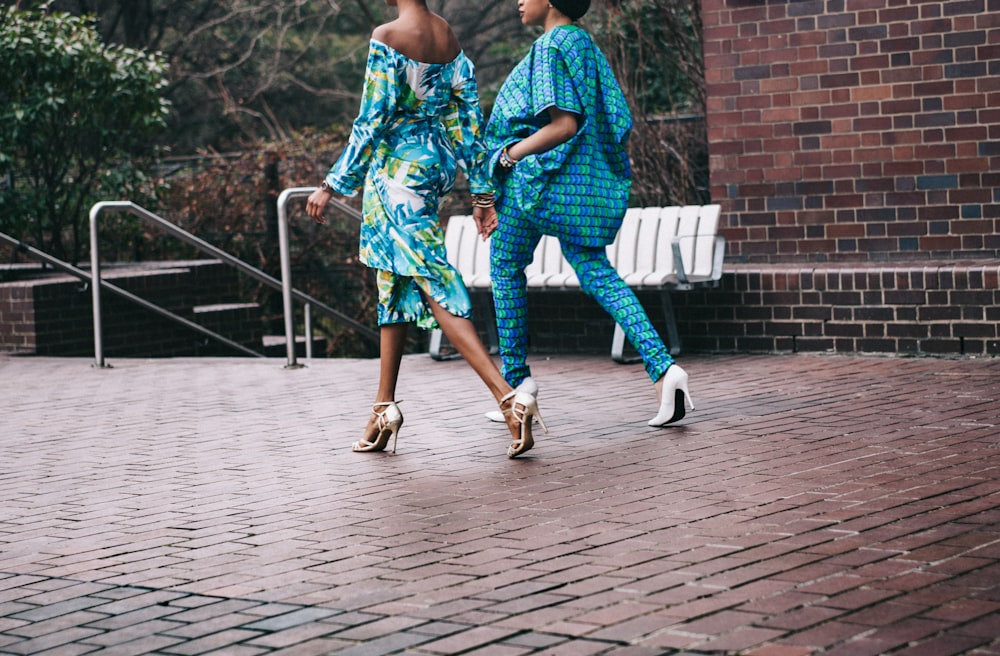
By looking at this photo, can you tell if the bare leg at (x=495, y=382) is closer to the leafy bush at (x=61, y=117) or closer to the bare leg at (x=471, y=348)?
the bare leg at (x=471, y=348)

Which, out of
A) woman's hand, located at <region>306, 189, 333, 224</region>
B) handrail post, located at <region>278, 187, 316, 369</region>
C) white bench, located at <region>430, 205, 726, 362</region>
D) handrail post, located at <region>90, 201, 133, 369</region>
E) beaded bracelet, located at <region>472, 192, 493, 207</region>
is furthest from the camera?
handrail post, located at <region>90, 201, 133, 369</region>

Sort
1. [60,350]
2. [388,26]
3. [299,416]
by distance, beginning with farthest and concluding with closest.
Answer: [60,350] → [299,416] → [388,26]

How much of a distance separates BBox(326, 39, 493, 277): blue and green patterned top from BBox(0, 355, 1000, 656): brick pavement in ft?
2.74

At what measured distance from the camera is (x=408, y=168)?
5.84 meters

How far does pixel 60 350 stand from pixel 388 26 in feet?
21.3

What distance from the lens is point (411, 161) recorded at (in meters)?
5.84

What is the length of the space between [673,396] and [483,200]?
1145mm

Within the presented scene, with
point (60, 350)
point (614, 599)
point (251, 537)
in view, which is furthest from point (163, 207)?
point (614, 599)

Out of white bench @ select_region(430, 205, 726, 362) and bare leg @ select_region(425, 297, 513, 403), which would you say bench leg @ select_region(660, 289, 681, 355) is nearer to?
white bench @ select_region(430, 205, 726, 362)

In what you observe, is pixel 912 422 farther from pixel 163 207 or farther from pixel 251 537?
pixel 163 207

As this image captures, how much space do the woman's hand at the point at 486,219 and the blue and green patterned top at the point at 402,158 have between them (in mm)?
218

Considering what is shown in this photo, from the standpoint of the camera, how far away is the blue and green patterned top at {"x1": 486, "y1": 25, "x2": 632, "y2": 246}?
6316 millimetres

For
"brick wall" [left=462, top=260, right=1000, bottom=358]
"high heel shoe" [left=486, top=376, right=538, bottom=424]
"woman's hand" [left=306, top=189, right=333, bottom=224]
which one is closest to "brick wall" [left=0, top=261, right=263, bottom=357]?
"brick wall" [left=462, top=260, right=1000, bottom=358]

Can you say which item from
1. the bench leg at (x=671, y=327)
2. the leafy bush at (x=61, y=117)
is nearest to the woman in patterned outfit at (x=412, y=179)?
the bench leg at (x=671, y=327)
